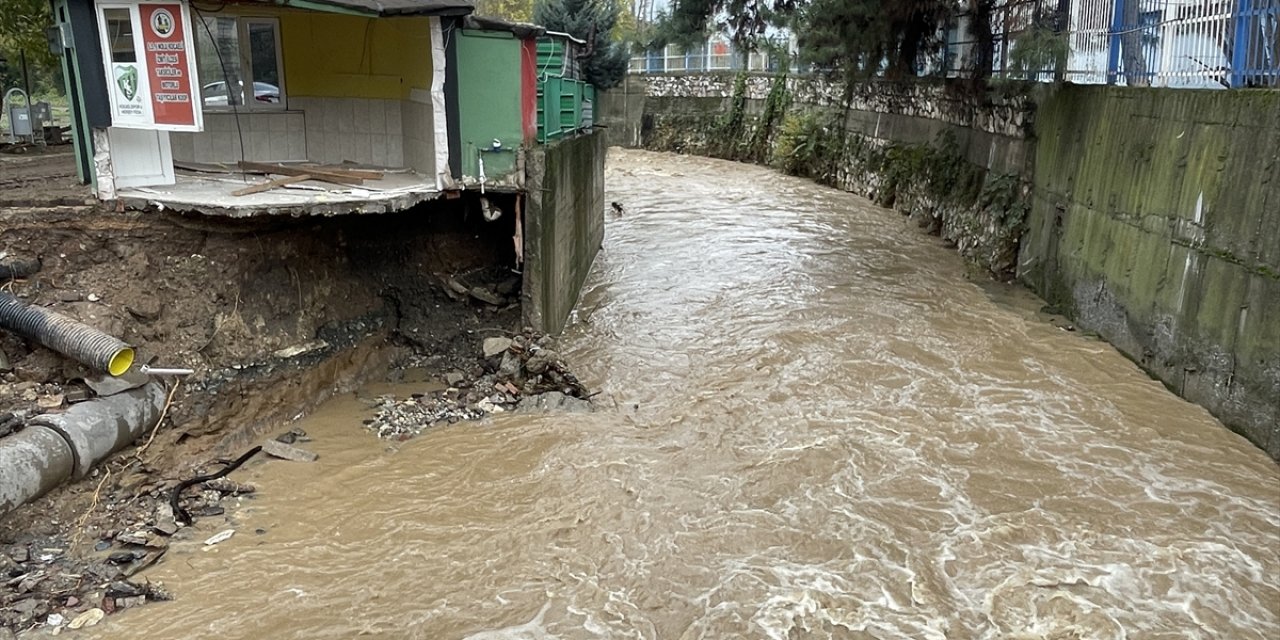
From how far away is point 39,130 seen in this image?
17453 millimetres

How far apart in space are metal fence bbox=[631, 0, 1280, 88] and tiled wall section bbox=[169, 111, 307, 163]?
10.3 metres

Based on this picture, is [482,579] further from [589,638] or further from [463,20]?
[463,20]

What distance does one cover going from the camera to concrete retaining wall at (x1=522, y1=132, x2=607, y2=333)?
10.6 m

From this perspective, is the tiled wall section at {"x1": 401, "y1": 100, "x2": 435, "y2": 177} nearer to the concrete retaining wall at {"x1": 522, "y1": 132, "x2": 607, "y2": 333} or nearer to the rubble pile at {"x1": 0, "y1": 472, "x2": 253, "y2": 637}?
the concrete retaining wall at {"x1": 522, "y1": 132, "x2": 607, "y2": 333}

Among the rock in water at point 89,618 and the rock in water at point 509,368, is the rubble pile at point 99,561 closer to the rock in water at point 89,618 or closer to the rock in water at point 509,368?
the rock in water at point 89,618

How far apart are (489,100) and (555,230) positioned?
5.90ft

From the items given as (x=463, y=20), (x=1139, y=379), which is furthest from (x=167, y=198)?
(x=1139, y=379)

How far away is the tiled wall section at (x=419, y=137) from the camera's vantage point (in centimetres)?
1097

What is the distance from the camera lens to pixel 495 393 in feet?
32.4

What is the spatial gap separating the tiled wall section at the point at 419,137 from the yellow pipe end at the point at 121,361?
4.20 meters

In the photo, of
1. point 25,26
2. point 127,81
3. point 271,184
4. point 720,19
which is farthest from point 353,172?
point 720,19

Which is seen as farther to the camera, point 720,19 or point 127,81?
point 720,19

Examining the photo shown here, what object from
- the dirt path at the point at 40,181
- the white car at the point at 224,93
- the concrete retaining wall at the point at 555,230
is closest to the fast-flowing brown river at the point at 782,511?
the concrete retaining wall at the point at 555,230

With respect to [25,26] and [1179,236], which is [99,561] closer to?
[1179,236]
